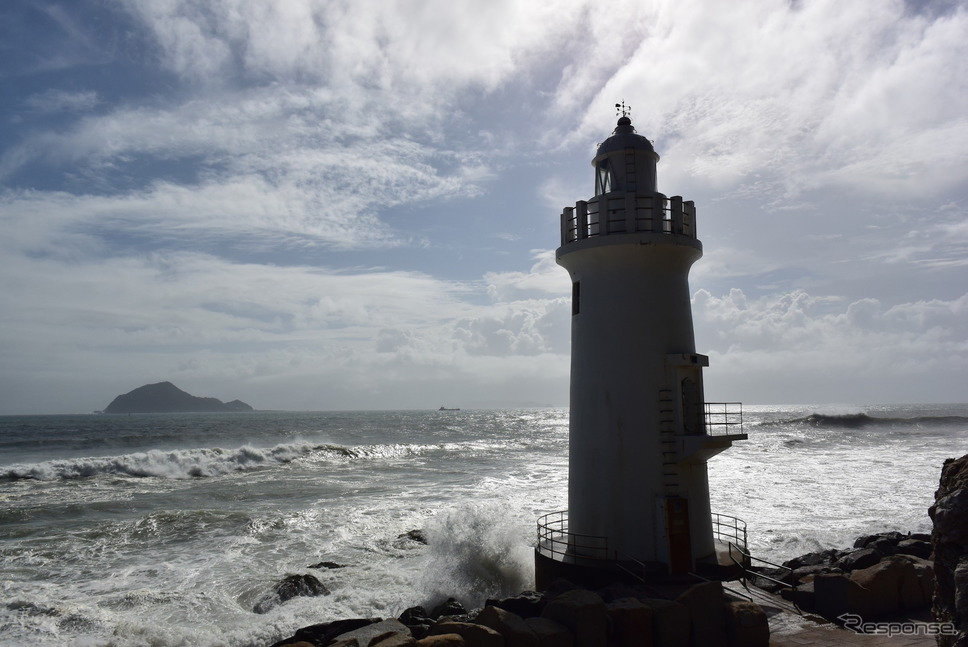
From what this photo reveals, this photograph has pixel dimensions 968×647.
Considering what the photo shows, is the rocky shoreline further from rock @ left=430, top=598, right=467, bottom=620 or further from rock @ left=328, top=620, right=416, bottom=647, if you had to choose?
rock @ left=430, top=598, right=467, bottom=620

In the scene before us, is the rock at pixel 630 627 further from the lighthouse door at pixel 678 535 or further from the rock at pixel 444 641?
the lighthouse door at pixel 678 535

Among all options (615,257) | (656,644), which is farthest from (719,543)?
(615,257)

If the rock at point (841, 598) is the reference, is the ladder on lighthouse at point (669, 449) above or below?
above

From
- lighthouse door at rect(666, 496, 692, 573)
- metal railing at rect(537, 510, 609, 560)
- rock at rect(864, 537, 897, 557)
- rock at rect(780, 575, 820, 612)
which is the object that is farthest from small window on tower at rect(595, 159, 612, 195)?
rock at rect(864, 537, 897, 557)

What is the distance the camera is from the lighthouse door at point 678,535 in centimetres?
835

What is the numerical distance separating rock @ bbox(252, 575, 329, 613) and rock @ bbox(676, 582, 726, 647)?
22.6 feet

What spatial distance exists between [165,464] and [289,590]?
2556 cm

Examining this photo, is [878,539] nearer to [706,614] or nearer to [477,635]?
[706,614]

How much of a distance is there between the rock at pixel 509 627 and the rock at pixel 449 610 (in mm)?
3224

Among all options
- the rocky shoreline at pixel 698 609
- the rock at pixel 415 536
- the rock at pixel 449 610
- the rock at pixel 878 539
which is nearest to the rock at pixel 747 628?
the rocky shoreline at pixel 698 609

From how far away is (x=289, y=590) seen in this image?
11328 mm

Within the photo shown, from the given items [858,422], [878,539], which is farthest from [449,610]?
[858,422]

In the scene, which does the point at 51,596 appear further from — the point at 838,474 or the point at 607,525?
the point at 838,474

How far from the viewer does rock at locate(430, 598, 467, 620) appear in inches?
384
